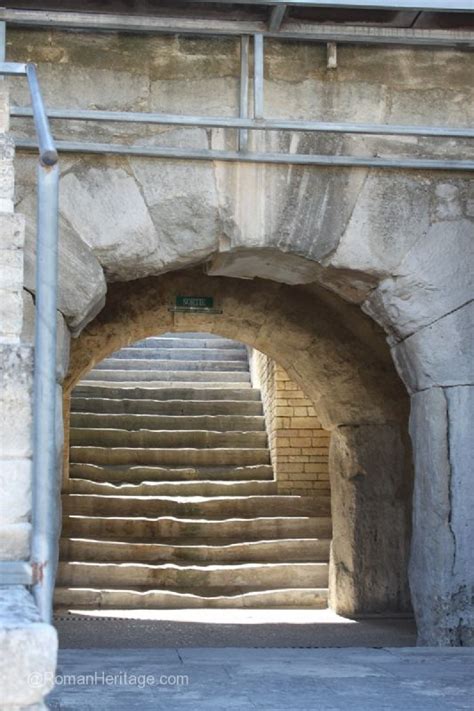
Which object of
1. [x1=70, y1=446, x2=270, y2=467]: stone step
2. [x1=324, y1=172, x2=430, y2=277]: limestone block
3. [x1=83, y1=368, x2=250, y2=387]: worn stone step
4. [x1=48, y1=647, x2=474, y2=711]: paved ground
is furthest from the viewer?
[x1=83, y1=368, x2=250, y2=387]: worn stone step

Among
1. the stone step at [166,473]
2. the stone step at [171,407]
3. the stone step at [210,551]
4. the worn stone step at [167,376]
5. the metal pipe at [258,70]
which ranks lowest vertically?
the stone step at [210,551]

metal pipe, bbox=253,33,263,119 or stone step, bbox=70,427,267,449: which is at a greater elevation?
metal pipe, bbox=253,33,263,119

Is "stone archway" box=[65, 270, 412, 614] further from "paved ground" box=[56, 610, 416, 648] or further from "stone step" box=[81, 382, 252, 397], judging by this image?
"stone step" box=[81, 382, 252, 397]

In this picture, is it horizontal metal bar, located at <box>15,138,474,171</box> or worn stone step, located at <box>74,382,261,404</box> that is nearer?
horizontal metal bar, located at <box>15,138,474,171</box>

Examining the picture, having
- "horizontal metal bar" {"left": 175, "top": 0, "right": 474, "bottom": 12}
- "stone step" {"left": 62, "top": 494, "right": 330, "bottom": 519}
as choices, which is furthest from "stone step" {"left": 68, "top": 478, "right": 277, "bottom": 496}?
"horizontal metal bar" {"left": 175, "top": 0, "right": 474, "bottom": 12}

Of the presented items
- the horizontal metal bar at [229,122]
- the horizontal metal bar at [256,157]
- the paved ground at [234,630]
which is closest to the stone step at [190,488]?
the paved ground at [234,630]

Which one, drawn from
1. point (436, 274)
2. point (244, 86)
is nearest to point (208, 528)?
point (436, 274)

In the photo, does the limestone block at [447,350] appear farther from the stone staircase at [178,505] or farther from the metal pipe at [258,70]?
the stone staircase at [178,505]

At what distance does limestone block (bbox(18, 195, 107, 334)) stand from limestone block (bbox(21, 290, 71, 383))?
0.07 meters

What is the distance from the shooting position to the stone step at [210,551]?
10039 mm

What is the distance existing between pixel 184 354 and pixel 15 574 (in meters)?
12.4

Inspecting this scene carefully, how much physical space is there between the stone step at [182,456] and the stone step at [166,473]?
0.42ft

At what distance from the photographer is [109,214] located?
5.35 m

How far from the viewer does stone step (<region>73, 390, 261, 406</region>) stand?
13422 mm
